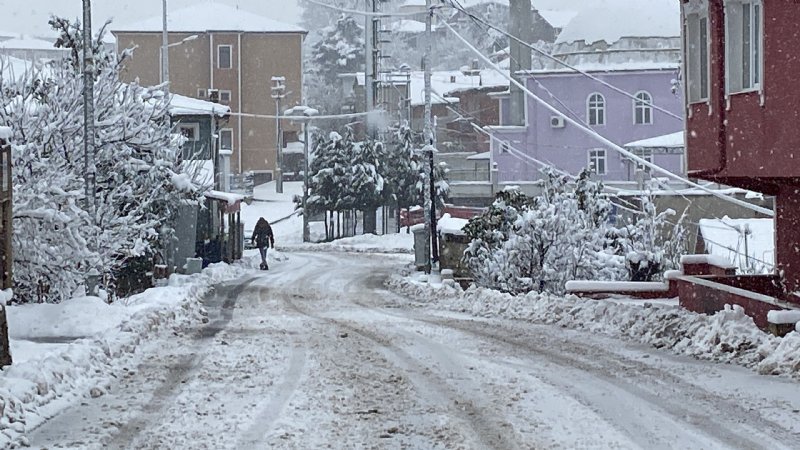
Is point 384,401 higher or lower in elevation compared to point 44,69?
lower

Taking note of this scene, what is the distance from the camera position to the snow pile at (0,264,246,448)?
10320 mm

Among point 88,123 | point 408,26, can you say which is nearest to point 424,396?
point 88,123

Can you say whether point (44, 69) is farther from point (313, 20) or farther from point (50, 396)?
point (313, 20)

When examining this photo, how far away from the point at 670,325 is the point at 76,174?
12105 millimetres

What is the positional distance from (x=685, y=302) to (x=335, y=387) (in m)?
8.43

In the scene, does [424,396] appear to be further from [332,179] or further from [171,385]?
[332,179]

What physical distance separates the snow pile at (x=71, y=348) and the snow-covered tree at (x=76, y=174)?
57.6 inches

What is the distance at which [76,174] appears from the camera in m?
22.9

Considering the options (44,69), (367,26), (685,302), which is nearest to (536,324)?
(685,302)

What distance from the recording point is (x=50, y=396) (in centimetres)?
1096

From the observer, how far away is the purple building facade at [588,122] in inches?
2488

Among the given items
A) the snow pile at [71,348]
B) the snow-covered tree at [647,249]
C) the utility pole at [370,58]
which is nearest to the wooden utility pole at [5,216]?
the snow pile at [71,348]

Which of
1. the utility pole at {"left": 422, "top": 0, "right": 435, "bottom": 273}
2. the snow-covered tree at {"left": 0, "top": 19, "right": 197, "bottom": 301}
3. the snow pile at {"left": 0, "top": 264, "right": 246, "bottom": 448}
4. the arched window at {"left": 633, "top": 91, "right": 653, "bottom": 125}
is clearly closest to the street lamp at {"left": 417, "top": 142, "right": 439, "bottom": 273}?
the utility pole at {"left": 422, "top": 0, "right": 435, "bottom": 273}

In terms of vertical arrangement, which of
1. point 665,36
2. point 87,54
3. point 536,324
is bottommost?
point 536,324
